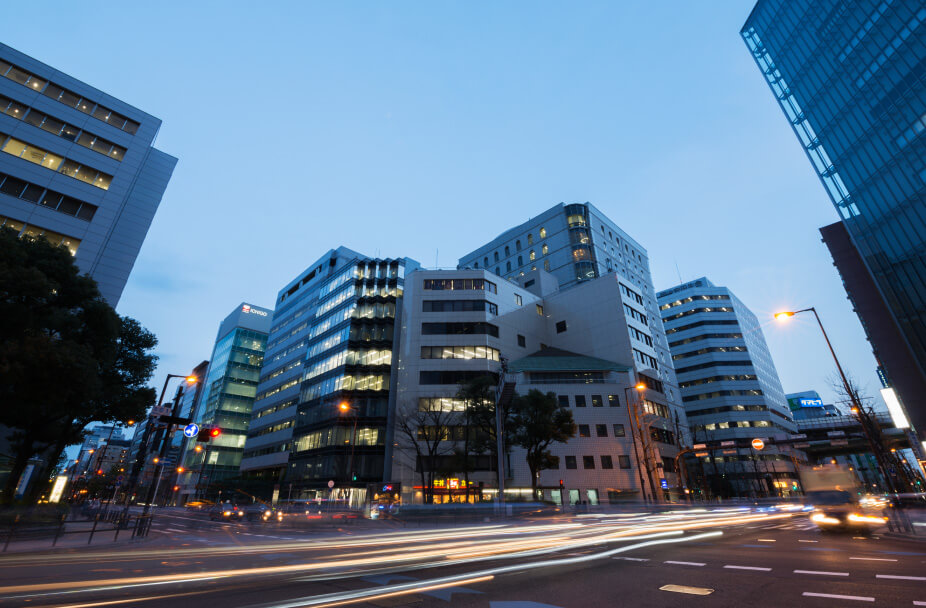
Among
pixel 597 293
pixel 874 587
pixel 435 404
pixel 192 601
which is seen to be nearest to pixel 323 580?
pixel 192 601

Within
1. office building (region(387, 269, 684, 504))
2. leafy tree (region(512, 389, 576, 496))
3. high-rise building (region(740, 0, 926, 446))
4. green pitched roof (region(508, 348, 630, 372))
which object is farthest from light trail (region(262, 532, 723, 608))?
high-rise building (region(740, 0, 926, 446))

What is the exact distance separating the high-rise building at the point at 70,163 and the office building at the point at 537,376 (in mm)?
36947

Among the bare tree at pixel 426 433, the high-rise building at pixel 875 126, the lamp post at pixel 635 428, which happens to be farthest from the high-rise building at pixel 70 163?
the high-rise building at pixel 875 126

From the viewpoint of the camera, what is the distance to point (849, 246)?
50344 mm

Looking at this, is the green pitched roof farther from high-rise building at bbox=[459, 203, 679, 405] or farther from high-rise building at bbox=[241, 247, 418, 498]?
high-rise building at bbox=[241, 247, 418, 498]

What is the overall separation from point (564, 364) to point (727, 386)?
54.9m

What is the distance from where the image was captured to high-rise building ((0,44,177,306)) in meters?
36.8

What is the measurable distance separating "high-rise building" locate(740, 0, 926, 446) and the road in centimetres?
4008

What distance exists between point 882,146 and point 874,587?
53.9 metres

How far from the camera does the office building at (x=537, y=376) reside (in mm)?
53688

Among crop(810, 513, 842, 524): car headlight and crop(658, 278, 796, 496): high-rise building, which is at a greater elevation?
crop(658, 278, 796, 496): high-rise building

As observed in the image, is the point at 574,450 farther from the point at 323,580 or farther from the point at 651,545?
the point at 323,580

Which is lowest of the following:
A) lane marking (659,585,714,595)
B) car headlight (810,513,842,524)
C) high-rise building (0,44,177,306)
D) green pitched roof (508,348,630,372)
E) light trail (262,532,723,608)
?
lane marking (659,585,714,595)

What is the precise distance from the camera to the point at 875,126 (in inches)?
1658
